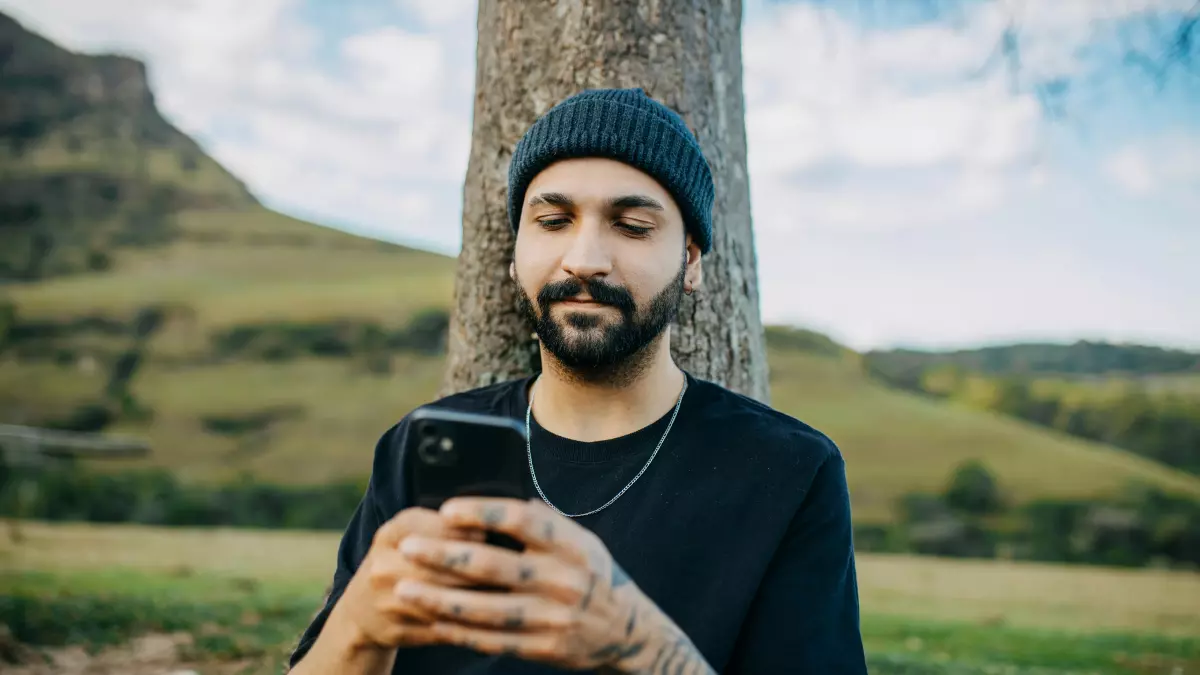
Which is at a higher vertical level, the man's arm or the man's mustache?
the man's mustache

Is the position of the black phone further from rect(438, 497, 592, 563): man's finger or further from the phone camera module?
rect(438, 497, 592, 563): man's finger

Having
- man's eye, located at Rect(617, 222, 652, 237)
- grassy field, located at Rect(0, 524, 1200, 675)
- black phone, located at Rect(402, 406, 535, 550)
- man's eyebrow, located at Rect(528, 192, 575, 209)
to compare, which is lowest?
grassy field, located at Rect(0, 524, 1200, 675)

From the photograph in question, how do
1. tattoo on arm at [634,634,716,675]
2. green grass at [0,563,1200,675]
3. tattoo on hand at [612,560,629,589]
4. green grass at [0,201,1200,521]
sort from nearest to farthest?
tattoo on hand at [612,560,629,589] < tattoo on arm at [634,634,716,675] < green grass at [0,563,1200,675] < green grass at [0,201,1200,521]

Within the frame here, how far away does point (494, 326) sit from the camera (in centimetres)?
312

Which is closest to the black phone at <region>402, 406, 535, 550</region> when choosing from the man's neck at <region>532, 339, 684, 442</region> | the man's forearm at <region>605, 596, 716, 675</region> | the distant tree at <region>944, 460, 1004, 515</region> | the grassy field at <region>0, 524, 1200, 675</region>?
the man's forearm at <region>605, 596, 716, 675</region>

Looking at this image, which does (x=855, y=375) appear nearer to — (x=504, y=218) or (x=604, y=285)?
(x=504, y=218)

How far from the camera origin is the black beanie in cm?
199

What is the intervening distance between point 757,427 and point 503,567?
3.07ft

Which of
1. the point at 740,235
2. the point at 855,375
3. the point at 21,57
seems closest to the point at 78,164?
the point at 21,57

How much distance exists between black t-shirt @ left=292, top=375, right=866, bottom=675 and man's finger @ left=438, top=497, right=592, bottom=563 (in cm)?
61

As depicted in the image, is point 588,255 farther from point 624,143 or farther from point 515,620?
point 515,620

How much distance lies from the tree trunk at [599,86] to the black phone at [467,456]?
1.61 metres

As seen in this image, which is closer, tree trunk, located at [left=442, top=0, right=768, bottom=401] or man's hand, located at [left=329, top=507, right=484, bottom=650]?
man's hand, located at [left=329, top=507, right=484, bottom=650]

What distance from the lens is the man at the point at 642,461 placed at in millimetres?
1659
